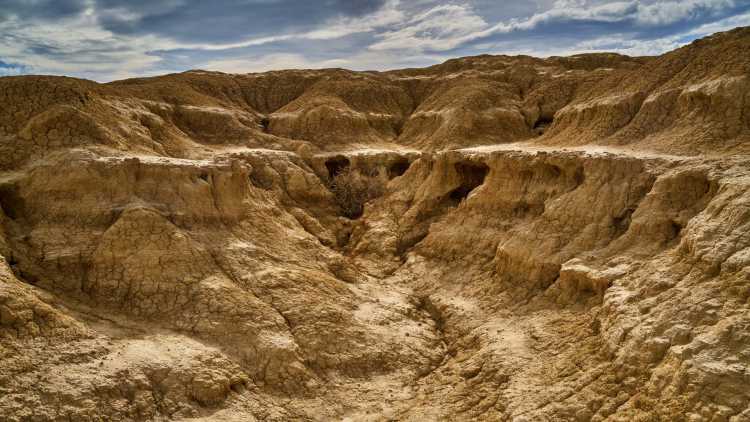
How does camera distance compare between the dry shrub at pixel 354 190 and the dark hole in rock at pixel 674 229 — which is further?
the dry shrub at pixel 354 190

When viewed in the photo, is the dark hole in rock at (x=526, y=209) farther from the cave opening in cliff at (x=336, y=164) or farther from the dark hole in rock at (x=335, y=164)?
the dark hole in rock at (x=335, y=164)

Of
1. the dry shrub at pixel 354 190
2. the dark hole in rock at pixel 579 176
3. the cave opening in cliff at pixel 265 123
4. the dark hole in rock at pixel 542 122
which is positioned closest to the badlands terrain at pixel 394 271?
the dark hole in rock at pixel 579 176

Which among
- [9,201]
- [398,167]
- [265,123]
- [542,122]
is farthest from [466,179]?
[9,201]

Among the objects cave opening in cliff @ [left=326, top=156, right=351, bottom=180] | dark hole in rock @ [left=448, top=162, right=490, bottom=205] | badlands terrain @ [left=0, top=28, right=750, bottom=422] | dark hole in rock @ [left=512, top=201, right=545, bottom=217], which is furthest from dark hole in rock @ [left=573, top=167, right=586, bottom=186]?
cave opening in cliff @ [left=326, top=156, right=351, bottom=180]

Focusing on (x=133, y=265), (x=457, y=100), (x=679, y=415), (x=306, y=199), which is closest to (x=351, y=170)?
(x=306, y=199)

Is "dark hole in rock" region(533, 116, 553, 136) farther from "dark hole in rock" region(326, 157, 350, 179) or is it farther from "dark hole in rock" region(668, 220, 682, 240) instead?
"dark hole in rock" region(668, 220, 682, 240)

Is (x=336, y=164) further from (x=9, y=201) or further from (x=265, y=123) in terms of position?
(x=9, y=201)

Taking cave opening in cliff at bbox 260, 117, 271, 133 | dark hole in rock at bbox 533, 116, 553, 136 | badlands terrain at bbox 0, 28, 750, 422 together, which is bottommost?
badlands terrain at bbox 0, 28, 750, 422
